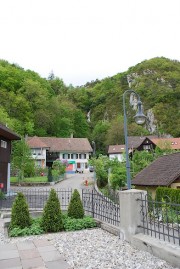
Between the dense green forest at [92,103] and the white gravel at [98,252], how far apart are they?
121 feet

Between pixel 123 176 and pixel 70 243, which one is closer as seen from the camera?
pixel 70 243

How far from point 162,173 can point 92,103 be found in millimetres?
78988

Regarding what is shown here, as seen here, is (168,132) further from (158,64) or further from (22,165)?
(22,165)

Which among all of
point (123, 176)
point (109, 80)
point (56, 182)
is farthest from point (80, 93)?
point (123, 176)

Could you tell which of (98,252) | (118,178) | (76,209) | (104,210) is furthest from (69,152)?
(98,252)

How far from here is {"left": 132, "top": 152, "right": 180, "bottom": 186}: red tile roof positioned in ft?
59.4

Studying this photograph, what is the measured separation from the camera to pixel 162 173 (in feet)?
64.1

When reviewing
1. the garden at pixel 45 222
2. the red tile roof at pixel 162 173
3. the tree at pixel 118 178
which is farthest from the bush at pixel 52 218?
the tree at pixel 118 178

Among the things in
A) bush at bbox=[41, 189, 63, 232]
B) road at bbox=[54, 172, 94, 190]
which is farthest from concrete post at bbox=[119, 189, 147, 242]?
road at bbox=[54, 172, 94, 190]

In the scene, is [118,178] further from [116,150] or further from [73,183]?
[116,150]

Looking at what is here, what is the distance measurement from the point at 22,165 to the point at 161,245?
97.3 ft

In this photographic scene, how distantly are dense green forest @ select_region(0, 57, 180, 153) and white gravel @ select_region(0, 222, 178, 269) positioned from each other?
3681 cm

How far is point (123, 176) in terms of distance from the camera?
2683 centimetres

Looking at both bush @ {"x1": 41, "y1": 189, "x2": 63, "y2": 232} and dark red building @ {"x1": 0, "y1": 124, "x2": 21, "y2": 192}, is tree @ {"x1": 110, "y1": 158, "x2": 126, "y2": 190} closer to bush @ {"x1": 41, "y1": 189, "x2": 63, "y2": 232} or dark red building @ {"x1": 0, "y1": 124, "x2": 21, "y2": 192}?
dark red building @ {"x1": 0, "y1": 124, "x2": 21, "y2": 192}
